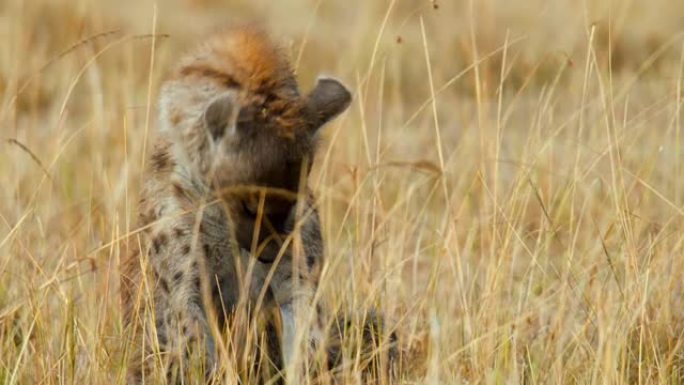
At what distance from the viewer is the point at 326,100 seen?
567 cm

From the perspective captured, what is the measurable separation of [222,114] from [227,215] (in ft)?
1.12

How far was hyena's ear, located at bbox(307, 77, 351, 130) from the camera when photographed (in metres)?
5.62

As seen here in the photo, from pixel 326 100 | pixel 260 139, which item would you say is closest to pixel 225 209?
pixel 260 139

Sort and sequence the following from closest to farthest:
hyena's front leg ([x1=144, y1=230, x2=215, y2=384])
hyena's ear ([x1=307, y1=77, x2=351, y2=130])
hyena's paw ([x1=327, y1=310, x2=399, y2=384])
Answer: hyena's paw ([x1=327, y1=310, x2=399, y2=384]) → hyena's ear ([x1=307, y1=77, x2=351, y2=130]) → hyena's front leg ([x1=144, y1=230, x2=215, y2=384])

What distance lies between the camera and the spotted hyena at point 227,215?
5.38m

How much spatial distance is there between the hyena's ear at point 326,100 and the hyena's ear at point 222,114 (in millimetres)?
298

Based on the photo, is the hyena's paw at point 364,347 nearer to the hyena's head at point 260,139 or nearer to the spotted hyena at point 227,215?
the spotted hyena at point 227,215

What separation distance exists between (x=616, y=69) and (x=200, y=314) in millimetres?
7462

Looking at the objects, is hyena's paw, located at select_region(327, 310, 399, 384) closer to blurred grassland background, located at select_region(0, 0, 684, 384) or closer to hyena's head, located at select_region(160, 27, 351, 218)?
blurred grassland background, located at select_region(0, 0, 684, 384)

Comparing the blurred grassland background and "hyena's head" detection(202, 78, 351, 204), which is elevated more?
"hyena's head" detection(202, 78, 351, 204)

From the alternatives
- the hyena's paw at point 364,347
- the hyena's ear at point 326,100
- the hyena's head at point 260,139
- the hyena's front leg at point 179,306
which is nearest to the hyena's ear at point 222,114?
the hyena's head at point 260,139

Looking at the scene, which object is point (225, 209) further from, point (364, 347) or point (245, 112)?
point (364, 347)

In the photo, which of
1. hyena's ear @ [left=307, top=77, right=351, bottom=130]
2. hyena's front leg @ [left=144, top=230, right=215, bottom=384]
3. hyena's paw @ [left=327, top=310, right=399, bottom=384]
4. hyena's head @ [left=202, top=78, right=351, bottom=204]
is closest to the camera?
hyena's head @ [left=202, top=78, right=351, bottom=204]

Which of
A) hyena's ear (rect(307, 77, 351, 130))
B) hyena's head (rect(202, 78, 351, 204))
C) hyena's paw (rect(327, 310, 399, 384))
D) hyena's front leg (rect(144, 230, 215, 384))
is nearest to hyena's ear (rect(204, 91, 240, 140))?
hyena's head (rect(202, 78, 351, 204))
